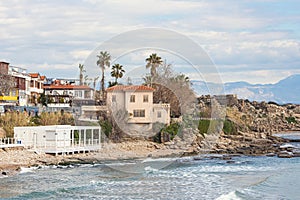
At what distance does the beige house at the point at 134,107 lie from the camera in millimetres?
48312

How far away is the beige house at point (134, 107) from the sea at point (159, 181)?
789 centimetres

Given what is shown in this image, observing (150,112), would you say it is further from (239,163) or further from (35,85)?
(35,85)

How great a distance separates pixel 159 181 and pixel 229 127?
103ft

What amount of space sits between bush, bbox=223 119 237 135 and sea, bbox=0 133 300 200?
18414 mm

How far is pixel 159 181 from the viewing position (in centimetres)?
3062

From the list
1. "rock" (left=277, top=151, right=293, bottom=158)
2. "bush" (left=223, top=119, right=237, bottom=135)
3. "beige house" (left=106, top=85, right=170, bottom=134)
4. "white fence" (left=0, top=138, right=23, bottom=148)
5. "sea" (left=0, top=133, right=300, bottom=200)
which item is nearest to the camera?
"sea" (left=0, top=133, right=300, bottom=200)

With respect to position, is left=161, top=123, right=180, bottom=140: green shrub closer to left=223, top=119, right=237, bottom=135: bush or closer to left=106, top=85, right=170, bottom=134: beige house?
left=106, top=85, right=170, bottom=134: beige house

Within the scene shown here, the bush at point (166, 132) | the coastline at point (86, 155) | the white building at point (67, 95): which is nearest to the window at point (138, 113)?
the bush at point (166, 132)

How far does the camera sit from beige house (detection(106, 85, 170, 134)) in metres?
48.3

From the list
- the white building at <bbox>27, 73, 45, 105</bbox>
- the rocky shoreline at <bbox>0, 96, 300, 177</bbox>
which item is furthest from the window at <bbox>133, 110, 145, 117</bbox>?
the white building at <bbox>27, 73, 45, 105</bbox>

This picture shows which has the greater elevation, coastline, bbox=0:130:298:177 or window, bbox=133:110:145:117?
window, bbox=133:110:145:117

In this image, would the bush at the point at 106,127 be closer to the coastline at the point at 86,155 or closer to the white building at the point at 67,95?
the coastline at the point at 86,155

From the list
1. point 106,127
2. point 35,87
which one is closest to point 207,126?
point 106,127

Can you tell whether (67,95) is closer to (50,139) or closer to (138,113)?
(138,113)
